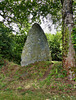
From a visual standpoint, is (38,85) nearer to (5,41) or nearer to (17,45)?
(5,41)

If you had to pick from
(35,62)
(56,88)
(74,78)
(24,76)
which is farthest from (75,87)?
(35,62)

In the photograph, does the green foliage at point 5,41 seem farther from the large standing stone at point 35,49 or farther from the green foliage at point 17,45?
the large standing stone at point 35,49

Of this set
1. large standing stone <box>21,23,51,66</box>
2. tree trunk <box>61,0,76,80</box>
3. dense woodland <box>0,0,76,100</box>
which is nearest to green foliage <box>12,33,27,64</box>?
dense woodland <box>0,0,76,100</box>

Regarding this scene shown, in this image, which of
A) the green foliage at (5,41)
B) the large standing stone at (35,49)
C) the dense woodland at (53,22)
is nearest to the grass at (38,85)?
the dense woodland at (53,22)

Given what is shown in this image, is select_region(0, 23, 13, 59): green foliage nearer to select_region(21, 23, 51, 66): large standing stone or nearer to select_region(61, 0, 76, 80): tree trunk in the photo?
select_region(21, 23, 51, 66): large standing stone

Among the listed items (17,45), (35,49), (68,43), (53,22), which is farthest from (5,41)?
(68,43)

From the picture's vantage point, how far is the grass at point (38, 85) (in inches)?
127

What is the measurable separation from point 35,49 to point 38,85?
3.41m

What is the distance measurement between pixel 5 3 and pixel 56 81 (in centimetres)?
795

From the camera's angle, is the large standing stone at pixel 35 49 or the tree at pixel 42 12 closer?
the tree at pixel 42 12

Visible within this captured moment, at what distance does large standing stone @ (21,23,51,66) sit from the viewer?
697cm

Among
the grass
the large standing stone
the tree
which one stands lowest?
the grass

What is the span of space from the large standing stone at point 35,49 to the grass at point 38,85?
63 centimetres

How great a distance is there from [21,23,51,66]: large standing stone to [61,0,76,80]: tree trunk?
8.46 ft
